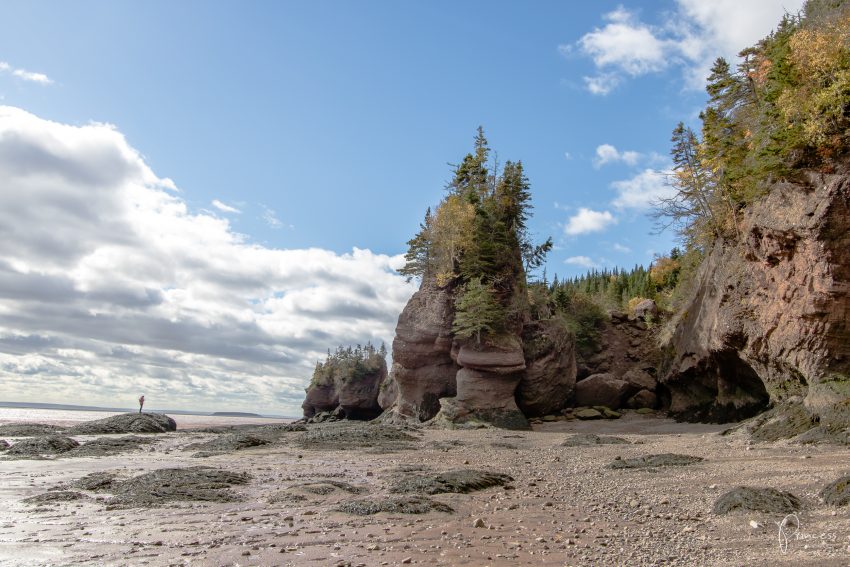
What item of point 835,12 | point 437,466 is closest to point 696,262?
point 835,12

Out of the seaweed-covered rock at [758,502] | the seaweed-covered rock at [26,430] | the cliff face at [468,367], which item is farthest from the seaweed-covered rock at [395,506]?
the seaweed-covered rock at [26,430]

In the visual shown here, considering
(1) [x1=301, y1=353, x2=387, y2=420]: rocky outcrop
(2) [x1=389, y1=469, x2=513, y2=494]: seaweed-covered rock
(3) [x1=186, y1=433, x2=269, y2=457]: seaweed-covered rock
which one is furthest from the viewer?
(1) [x1=301, y1=353, x2=387, y2=420]: rocky outcrop

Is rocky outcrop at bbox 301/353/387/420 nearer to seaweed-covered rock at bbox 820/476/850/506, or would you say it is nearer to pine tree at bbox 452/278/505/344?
pine tree at bbox 452/278/505/344

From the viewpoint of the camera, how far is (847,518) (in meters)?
7.47

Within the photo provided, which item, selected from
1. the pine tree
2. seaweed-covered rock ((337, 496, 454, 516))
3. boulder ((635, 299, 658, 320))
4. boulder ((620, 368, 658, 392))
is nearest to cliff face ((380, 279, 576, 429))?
the pine tree

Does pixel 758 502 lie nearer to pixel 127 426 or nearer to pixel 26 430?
pixel 127 426

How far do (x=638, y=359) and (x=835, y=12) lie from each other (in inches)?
1286

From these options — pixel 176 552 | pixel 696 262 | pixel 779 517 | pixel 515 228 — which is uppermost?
pixel 515 228

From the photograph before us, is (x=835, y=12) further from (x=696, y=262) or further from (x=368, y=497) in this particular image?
(x=368, y=497)

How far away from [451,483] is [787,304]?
1508 cm

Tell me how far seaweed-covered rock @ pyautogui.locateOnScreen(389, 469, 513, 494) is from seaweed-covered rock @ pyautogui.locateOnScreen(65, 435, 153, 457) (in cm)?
1416

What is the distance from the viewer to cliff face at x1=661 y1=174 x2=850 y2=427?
1745 centimetres

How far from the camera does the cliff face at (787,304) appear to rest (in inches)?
687

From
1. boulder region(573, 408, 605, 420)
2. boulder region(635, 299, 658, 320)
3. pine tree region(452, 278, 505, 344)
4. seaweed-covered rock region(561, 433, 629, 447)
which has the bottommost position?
seaweed-covered rock region(561, 433, 629, 447)
